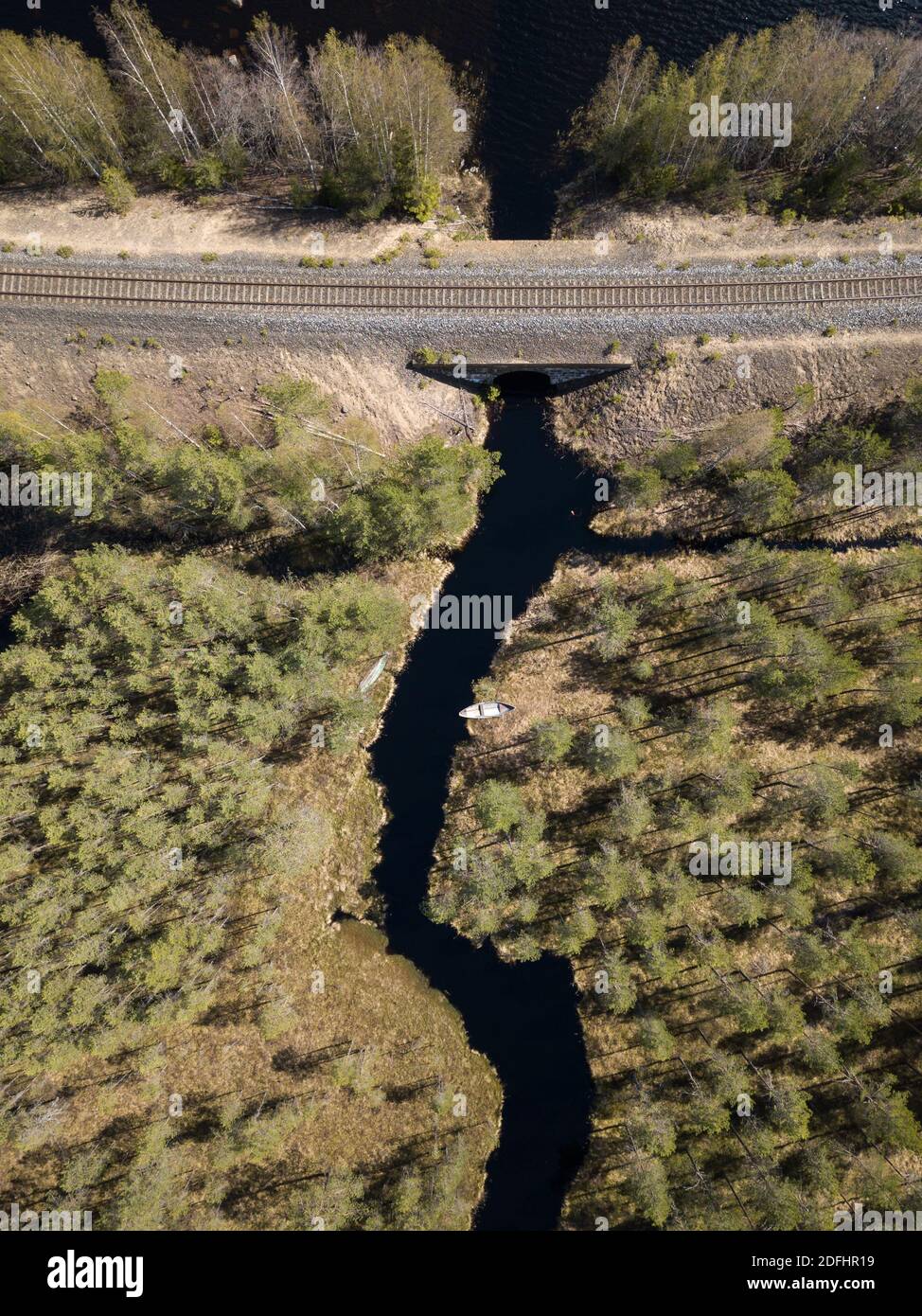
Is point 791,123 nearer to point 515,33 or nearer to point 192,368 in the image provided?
point 515,33

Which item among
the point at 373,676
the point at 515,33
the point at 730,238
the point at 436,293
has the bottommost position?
the point at 373,676

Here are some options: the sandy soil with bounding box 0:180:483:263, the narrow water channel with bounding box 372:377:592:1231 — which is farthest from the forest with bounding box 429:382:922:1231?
the sandy soil with bounding box 0:180:483:263

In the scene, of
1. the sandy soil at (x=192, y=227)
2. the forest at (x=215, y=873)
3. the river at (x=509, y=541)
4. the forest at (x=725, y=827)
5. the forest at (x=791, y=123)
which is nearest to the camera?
the forest at (x=725, y=827)

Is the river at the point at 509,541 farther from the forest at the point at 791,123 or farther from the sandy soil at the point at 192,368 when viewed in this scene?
the sandy soil at the point at 192,368

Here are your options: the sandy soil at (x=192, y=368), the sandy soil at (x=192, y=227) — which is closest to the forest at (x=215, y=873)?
the sandy soil at (x=192, y=368)

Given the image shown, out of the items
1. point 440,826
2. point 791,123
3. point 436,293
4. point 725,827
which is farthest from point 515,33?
point 725,827

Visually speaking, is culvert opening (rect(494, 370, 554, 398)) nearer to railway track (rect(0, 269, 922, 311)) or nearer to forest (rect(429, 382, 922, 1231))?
railway track (rect(0, 269, 922, 311))

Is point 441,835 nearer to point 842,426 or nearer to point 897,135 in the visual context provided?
point 842,426
